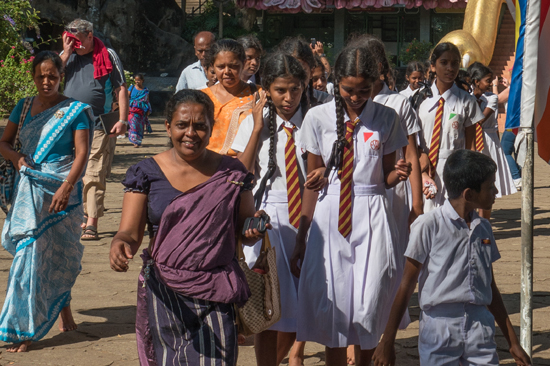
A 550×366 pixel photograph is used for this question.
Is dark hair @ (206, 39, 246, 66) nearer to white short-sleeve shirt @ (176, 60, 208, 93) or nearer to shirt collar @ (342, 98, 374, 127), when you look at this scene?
shirt collar @ (342, 98, 374, 127)

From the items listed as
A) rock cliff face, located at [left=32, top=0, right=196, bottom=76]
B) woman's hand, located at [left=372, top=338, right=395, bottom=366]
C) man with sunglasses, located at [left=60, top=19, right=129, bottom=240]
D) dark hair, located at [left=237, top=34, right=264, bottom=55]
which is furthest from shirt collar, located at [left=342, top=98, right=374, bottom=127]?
rock cliff face, located at [left=32, top=0, right=196, bottom=76]

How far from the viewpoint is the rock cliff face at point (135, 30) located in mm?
31500

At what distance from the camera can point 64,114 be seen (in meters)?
4.80

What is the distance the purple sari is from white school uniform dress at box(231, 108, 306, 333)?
0.93 m

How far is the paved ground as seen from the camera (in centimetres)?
450

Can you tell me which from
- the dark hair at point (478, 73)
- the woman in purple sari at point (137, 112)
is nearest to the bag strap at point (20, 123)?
the dark hair at point (478, 73)

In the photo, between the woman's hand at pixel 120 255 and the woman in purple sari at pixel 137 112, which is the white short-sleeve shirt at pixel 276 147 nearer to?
the woman's hand at pixel 120 255

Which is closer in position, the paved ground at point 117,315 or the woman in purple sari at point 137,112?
the paved ground at point 117,315

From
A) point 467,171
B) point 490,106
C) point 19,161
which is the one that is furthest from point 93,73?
point 467,171

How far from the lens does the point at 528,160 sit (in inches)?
151

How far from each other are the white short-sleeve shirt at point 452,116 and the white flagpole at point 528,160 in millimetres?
2163

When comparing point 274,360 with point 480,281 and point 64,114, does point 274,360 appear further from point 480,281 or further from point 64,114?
point 64,114

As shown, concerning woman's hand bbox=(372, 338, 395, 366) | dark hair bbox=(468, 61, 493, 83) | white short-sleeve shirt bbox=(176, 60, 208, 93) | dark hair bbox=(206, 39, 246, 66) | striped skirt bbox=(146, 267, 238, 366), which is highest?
dark hair bbox=(468, 61, 493, 83)

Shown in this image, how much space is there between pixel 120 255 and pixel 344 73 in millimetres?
1460
